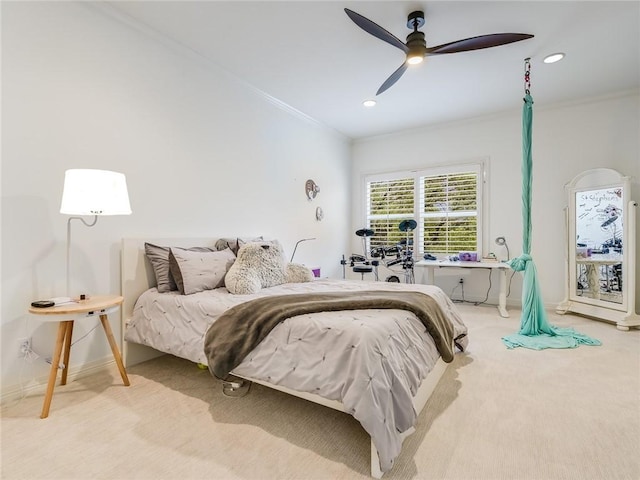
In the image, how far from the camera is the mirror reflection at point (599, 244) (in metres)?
3.60

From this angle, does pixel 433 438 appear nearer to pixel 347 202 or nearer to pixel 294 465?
pixel 294 465

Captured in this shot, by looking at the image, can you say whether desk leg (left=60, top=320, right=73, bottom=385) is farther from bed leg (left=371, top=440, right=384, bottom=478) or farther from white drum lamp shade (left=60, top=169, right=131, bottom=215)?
bed leg (left=371, top=440, right=384, bottom=478)

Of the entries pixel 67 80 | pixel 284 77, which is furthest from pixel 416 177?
pixel 67 80

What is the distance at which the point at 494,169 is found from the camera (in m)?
4.59

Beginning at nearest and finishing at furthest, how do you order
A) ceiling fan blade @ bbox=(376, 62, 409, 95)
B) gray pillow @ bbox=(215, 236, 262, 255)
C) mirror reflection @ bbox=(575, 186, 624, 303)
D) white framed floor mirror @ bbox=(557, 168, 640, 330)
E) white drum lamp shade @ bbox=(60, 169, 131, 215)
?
1. white drum lamp shade @ bbox=(60, 169, 131, 215)
2. ceiling fan blade @ bbox=(376, 62, 409, 95)
3. gray pillow @ bbox=(215, 236, 262, 255)
4. white framed floor mirror @ bbox=(557, 168, 640, 330)
5. mirror reflection @ bbox=(575, 186, 624, 303)

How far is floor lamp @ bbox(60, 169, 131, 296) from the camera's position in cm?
195

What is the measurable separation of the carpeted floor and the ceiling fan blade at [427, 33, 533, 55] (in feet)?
7.93

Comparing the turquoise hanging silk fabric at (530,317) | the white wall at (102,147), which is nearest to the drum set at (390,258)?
the turquoise hanging silk fabric at (530,317)

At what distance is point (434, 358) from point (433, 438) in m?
0.42

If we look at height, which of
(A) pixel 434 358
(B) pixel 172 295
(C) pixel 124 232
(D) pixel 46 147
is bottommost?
(A) pixel 434 358

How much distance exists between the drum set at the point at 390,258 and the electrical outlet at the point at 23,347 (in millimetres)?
3559

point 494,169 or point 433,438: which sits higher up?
point 494,169

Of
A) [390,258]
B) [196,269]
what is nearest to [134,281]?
[196,269]

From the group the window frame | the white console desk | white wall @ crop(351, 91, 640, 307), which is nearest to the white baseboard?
the white console desk
